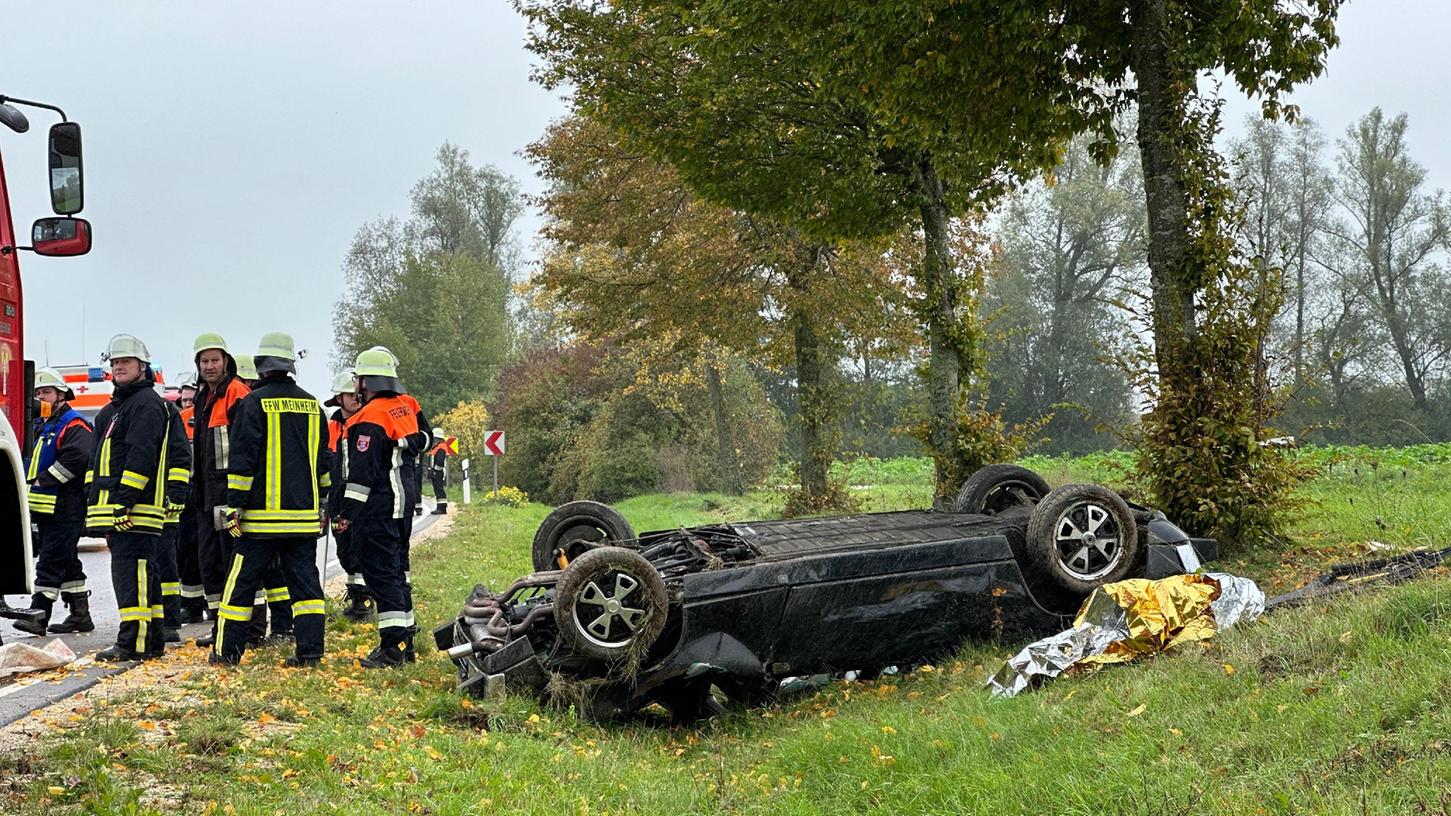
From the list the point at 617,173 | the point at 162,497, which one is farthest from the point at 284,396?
the point at 617,173

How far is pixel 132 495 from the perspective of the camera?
310 inches

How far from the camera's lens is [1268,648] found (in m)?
5.73

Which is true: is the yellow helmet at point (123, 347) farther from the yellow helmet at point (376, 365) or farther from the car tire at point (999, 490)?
the car tire at point (999, 490)

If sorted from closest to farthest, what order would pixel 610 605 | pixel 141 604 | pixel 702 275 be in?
pixel 610 605 < pixel 141 604 < pixel 702 275

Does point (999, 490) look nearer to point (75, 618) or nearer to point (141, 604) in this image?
point (141, 604)

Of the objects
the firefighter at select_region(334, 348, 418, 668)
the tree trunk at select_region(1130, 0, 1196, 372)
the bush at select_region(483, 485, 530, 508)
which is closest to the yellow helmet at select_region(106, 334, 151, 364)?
the firefighter at select_region(334, 348, 418, 668)

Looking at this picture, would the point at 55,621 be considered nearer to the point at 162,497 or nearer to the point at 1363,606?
the point at 162,497

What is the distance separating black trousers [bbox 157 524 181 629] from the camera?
8.50 meters

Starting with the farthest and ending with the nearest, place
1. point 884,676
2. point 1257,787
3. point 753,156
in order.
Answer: point 753,156 → point 884,676 → point 1257,787

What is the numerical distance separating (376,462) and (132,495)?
1577 mm

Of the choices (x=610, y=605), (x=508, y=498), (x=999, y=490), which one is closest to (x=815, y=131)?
(x=999, y=490)

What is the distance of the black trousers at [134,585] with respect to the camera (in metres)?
7.95

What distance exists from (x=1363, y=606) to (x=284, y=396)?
6.53 metres

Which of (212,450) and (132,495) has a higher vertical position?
(212,450)
